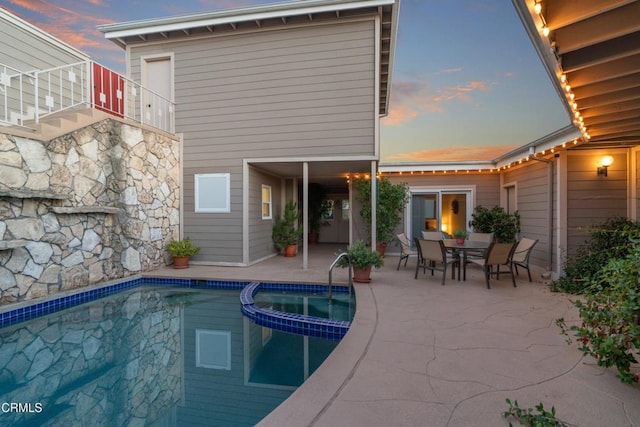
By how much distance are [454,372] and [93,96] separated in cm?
789

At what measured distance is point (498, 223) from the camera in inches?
340

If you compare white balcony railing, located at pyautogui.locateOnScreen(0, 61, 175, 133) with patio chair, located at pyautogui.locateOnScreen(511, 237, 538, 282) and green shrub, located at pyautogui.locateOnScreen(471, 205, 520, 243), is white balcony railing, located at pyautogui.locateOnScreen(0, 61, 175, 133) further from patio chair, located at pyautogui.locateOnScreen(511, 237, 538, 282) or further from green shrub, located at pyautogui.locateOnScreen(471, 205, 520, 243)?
green shrub, located at pyautogui.locateOnScreen(471, 205, 520, 243)

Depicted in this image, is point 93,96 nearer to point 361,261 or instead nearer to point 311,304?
point 311,304

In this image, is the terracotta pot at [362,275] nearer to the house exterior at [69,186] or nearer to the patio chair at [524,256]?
the patio chair at [524,256]

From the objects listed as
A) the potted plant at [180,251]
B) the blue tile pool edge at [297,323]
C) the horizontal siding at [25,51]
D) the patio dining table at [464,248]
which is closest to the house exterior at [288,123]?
the potted plant at [180,251]

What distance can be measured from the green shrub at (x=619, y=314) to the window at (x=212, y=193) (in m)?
6.90

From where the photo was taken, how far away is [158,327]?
4.58 metres

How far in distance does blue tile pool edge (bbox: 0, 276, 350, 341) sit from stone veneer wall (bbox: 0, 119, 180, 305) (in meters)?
0.20

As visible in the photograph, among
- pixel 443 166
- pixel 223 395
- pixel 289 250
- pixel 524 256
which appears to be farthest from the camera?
pixel 443 166

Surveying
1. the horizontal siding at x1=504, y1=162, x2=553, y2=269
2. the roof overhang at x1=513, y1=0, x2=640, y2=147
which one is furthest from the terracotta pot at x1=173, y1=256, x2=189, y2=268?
the horizontal siding at x1=504, y1=162, x2=553, y2=269

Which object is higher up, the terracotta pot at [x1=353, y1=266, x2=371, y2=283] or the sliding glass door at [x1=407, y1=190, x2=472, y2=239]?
the sliding glass door at [x1=407, y1=190, x2=472, y2=239]

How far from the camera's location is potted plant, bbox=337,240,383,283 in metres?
5.84

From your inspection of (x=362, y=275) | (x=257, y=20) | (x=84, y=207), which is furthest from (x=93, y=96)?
(x=362, y=275)

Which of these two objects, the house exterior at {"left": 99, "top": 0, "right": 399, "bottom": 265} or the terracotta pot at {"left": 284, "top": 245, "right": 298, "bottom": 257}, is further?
the terracotta pot at {"left": 284, "top": 245, "right": 298, "bottom": 257}
